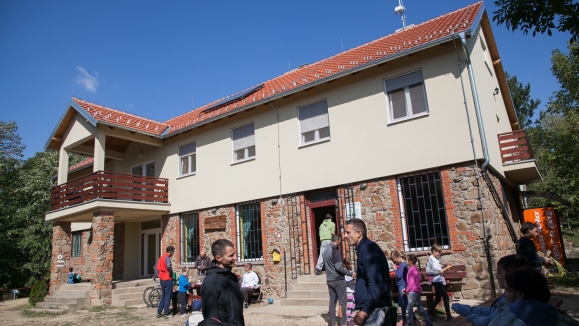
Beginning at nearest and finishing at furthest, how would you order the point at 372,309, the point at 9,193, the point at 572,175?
the point at 372,309 < the point at 572,175 < the point at 9,193

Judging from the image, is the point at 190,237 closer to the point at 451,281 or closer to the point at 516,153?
the point at 451,281

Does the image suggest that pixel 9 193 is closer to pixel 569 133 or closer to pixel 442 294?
pixel 442 294

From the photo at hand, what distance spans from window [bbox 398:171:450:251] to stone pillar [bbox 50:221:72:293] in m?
15.6

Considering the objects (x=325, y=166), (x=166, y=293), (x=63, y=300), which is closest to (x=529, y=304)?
(x=325, y=166)

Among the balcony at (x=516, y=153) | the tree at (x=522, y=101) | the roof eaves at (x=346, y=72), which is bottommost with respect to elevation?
the balcony at (x=516, y=153)

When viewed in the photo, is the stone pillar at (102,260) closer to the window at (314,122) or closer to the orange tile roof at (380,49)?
the orange tile roof at (380,49)

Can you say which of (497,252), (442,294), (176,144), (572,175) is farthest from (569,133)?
(176,144)

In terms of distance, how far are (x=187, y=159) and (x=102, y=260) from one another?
5069 mm

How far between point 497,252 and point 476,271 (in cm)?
90

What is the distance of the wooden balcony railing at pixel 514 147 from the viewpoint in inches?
489


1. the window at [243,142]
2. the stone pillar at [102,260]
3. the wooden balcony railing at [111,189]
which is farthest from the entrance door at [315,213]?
the stone pillar at [102,260]

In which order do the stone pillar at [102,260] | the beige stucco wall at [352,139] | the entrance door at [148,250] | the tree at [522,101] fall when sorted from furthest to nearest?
1. the tree at [522,101]
2. the entrance door at [148,250]
3. the stone pillar at [102,260]
4. the beige stucco wall at [352,139]

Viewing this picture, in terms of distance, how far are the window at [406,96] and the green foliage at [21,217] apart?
25.4m

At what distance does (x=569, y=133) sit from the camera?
64.1 feet
